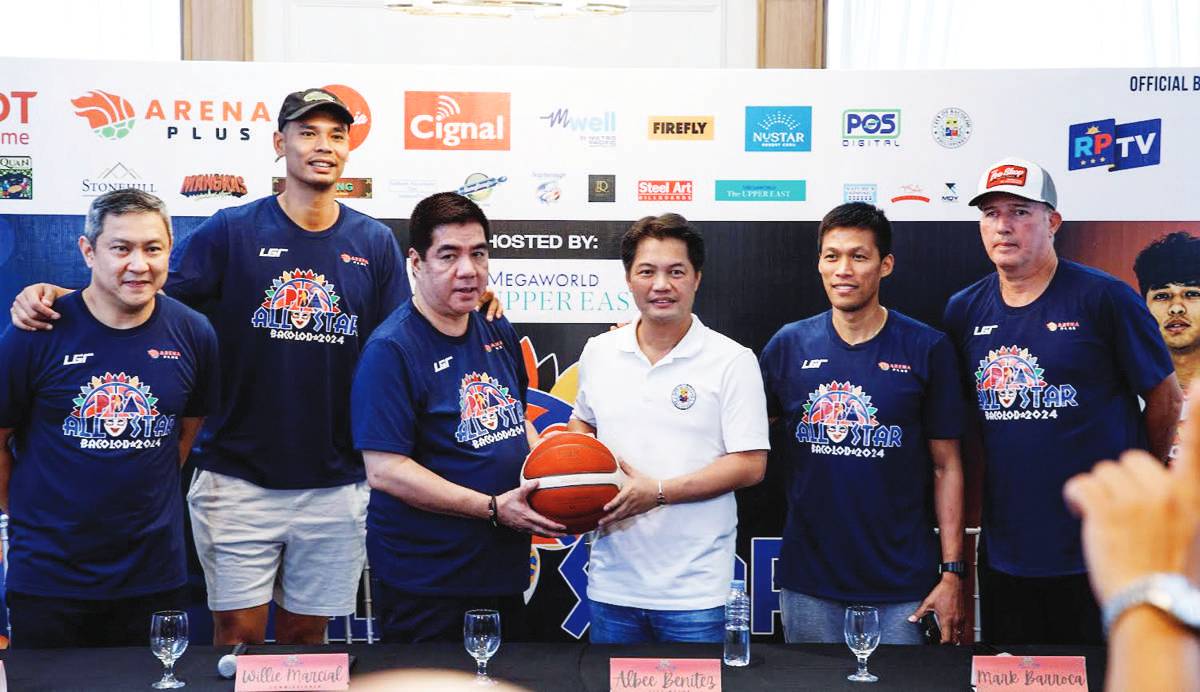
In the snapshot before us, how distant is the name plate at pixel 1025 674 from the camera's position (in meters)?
2.06

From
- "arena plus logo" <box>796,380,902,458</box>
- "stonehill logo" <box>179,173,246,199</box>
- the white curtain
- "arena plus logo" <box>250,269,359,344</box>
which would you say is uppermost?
the white curtain

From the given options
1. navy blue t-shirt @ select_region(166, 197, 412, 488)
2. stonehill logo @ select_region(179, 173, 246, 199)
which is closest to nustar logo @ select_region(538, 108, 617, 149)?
navy blue t-shirt @ select_region(166, 197, 412, 488)

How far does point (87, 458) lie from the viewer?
285cm

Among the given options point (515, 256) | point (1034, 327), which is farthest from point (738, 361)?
point (515, 256)

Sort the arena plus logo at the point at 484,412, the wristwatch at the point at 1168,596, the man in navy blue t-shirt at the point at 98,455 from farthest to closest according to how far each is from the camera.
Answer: the man in navy blue t-shirt at the point at 98,455, the arena plus logo at the point at 484,412, the wristwatch at the point at 1168,596

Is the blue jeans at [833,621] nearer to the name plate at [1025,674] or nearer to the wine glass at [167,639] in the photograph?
the name plate at [1025,674]

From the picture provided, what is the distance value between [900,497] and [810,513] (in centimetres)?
24

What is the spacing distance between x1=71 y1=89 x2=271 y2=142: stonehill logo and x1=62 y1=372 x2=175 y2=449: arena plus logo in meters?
1.22

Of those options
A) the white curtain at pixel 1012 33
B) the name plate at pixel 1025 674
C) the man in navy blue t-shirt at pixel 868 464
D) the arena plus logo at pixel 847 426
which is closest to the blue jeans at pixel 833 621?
the man in navy blue t-shirt at pixel 868 464

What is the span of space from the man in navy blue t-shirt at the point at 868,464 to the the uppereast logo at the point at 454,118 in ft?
4.61

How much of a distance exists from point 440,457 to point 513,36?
10.1 ft

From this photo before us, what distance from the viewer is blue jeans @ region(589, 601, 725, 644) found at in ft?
9.02

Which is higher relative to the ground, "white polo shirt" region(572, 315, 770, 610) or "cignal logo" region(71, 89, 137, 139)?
"cignal logo" region(71, 89, 137, 139)

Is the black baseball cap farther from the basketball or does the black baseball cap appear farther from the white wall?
the white wall
